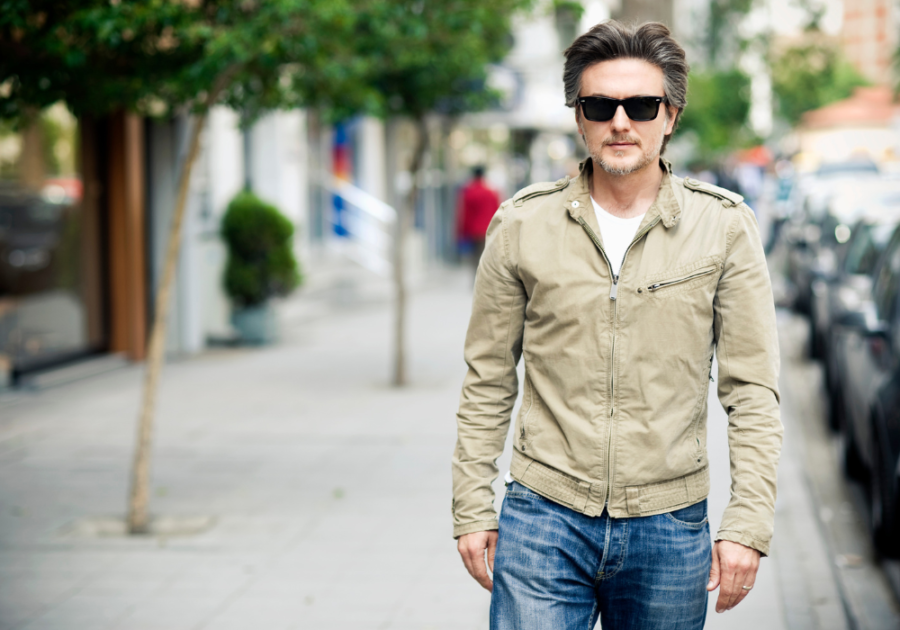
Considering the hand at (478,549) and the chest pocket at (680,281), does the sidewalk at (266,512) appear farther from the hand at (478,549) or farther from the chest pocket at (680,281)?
the chest pocket at (680,281)

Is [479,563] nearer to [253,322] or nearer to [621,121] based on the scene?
[621,121]

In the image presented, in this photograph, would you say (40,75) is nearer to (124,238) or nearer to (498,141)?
(124,238)

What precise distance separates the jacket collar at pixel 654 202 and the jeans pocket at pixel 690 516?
616mm

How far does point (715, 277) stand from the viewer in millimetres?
2500

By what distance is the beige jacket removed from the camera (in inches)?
97.3

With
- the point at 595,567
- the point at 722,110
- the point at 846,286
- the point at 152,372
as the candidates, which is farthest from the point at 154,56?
the point at 722,110

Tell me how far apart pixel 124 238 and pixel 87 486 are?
530cm

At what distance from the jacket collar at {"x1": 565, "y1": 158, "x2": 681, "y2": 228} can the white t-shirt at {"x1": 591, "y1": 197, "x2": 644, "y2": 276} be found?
0.03 metres

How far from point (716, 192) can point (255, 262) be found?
10.7 m

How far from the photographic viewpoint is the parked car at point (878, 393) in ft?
18.0

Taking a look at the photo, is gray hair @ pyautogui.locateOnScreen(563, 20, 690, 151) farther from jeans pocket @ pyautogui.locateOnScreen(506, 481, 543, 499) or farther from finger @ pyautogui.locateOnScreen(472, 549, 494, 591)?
finger @ pyautogui.locateOnScreen(472, 549, 494, 591)

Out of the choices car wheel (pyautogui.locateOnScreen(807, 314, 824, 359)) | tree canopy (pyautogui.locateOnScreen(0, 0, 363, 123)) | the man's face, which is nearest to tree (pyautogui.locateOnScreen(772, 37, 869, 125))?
car wheel (pyautogui.locateOnScreen(807, 314, 824, 359))

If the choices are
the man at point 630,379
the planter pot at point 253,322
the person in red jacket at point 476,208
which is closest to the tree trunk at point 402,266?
the planter pot at point 253,322

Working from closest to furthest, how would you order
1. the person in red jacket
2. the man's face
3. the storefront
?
the man's face, the storefront, the person in red jacket
